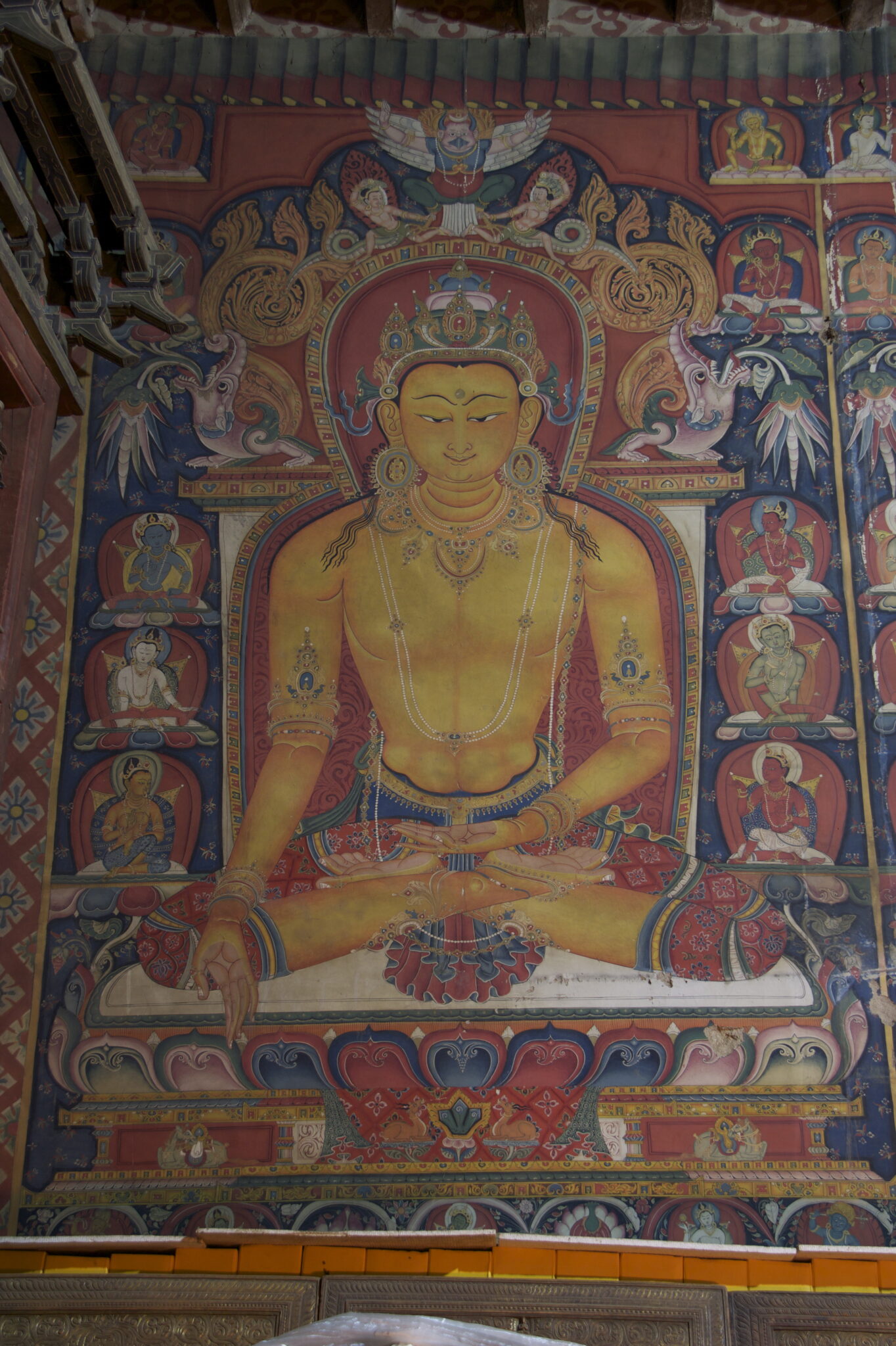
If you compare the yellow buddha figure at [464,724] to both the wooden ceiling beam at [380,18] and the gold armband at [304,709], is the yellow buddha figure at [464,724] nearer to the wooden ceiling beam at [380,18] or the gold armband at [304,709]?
the gold armband at [304,709]

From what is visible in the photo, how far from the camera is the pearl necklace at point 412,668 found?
5715mm

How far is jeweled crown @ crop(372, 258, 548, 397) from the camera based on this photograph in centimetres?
609

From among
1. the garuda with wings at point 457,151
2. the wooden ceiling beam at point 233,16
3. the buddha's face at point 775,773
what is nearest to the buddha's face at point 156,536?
the garuda with wings at point 457,151

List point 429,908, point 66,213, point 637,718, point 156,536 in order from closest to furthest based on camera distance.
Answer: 1. point 66,213
2. point 429,908
3. point 637,718
4. point 156,536

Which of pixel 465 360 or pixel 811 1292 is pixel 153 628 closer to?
pixel 465 360

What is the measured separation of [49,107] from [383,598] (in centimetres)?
240

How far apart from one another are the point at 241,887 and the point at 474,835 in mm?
1019

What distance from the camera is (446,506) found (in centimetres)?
596

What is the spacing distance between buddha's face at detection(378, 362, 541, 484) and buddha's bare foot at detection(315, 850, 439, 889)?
1753 millimetres

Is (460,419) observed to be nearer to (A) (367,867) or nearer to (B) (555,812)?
(B) (555,812)

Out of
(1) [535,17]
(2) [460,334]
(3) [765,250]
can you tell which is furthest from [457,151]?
(3) [765,250]

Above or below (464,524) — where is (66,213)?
above

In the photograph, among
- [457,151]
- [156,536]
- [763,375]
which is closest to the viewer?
[156,536]

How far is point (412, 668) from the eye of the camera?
19.0 ft
